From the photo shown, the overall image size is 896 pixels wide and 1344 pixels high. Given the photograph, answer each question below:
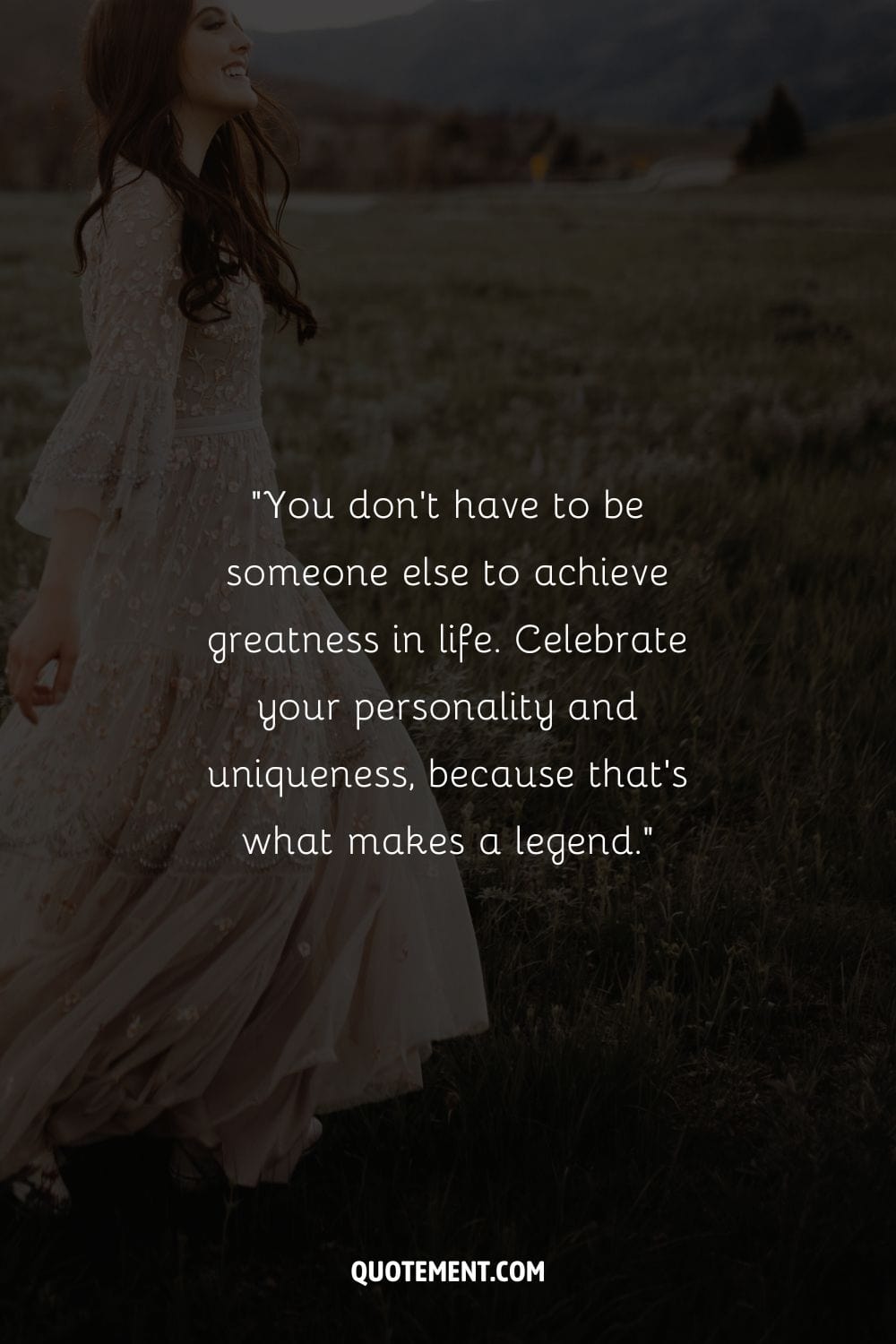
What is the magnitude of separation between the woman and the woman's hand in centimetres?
20

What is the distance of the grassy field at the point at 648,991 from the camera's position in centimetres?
221

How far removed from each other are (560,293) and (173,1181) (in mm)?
15441

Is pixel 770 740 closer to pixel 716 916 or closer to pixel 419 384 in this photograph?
pixel 716 916

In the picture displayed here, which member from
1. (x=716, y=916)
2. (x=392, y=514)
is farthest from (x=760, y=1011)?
(x=392, y=514)

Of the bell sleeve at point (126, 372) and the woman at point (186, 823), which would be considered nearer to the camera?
the bell sleeve at point (126, 372)

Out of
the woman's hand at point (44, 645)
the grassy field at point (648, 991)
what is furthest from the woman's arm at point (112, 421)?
the grassy field at point (648, 991)

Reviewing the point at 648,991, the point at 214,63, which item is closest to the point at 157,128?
the point at 214,63

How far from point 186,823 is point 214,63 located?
1540 mm

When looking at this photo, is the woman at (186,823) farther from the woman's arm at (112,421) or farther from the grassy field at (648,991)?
the grassy field at (648,991)

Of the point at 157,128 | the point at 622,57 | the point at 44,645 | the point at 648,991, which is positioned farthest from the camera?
the point at 622,57

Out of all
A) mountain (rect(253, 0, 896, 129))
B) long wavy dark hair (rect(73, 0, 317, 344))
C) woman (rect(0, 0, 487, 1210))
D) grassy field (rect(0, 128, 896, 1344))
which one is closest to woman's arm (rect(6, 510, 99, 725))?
woman (rect(0, 0, 487, 1210))

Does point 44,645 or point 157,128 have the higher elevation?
point 157,128

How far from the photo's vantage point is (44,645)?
2119mm

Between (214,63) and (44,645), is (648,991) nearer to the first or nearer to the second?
(44,645)
